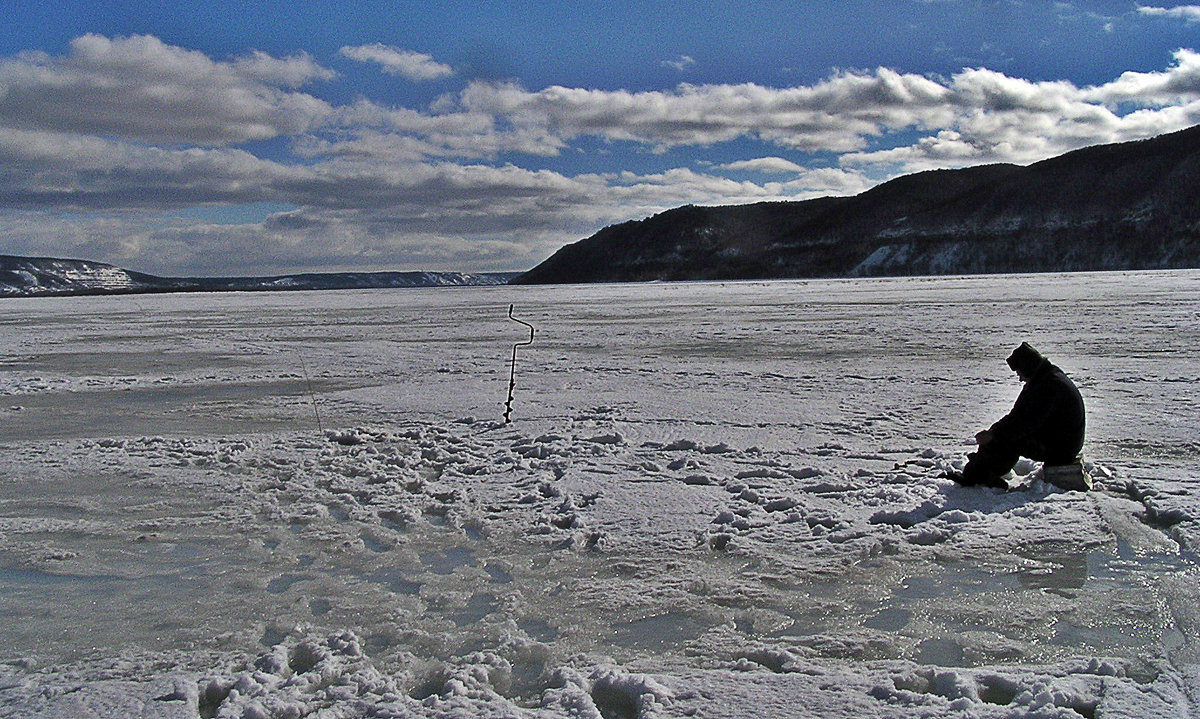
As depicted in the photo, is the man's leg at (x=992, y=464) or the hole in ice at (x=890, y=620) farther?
the man's leg at (x=992, y=464)

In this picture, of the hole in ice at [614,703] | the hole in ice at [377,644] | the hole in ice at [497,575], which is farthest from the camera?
the hole in ice at [497,575]

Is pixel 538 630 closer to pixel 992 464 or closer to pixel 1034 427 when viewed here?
pixel 992 464

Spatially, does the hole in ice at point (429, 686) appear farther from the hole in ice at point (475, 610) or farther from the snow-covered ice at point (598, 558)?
the hole in ice at point (475, 610)

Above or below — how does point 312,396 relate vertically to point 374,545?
above

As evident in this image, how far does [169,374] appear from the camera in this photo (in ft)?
45.3

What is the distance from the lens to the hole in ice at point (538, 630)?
3.73m

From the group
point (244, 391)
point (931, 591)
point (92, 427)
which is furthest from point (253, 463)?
point (931, 591)

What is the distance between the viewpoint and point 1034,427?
548 centimetres

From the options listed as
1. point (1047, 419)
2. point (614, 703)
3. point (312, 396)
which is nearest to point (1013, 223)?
point (312, 396)

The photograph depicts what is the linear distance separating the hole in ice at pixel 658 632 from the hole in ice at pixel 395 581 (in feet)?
4.01

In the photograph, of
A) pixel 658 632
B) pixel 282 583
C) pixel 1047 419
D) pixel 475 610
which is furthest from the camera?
pixel 1047 419

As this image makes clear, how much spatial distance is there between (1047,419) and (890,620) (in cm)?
253

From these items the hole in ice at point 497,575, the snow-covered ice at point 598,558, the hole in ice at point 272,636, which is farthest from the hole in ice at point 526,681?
the hole in ice at point 272,636

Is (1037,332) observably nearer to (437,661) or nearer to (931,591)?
(931,591)
